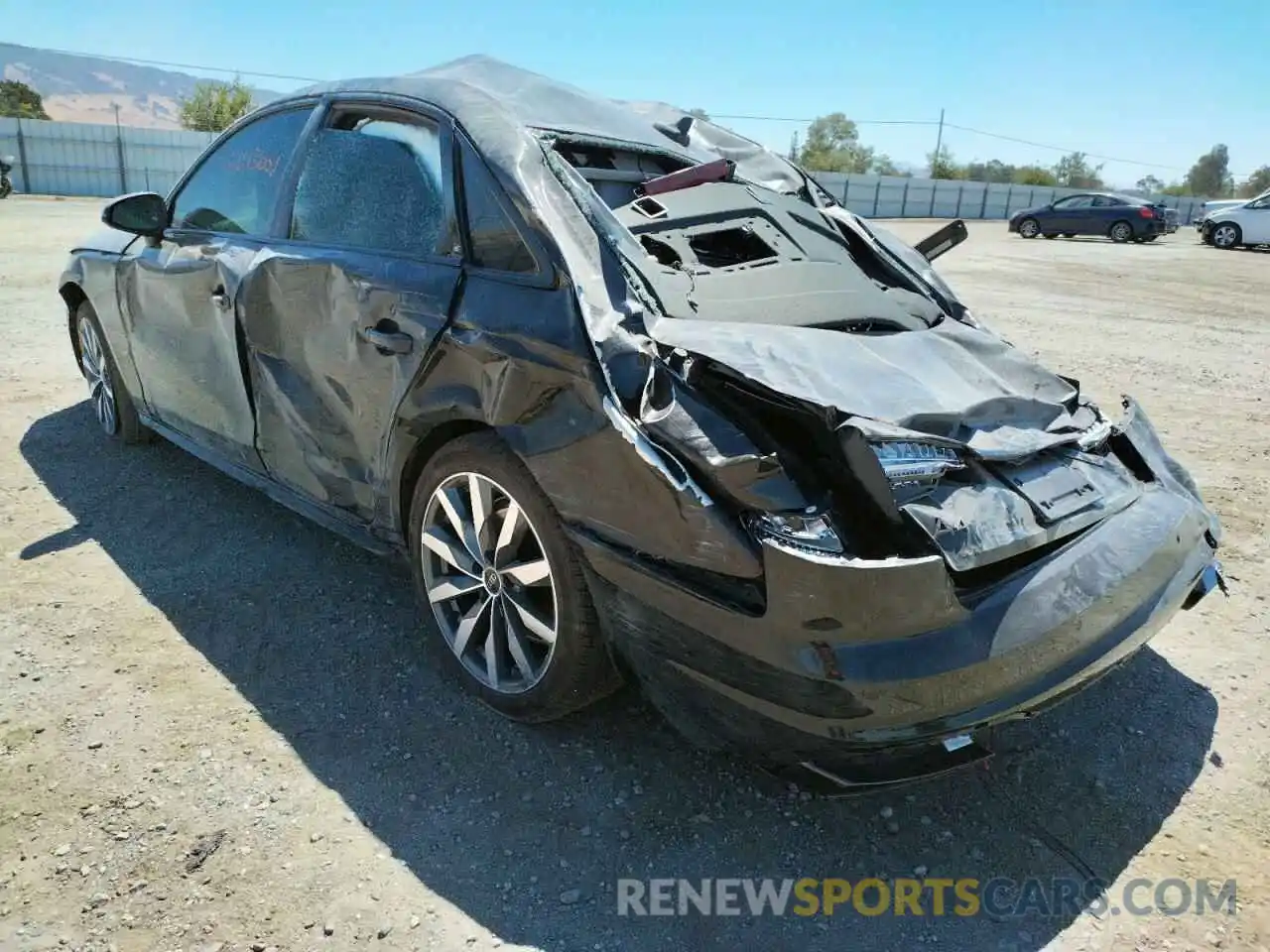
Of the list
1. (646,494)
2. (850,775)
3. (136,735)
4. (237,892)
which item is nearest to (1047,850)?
(850,775)

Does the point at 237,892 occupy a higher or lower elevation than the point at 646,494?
lower

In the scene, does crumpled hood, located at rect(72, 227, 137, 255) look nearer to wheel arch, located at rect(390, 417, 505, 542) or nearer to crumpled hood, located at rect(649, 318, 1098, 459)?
wheel arch, located at rect(390, 417, 505, 542)

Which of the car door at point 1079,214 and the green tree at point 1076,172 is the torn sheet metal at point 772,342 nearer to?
the car door at point 1079,214

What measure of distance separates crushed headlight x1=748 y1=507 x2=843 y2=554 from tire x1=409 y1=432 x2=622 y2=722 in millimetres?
544

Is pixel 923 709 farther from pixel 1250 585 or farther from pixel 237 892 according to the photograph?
pixel 1250 585

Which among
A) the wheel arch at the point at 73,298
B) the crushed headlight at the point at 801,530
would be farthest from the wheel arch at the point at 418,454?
the wheel arch at the point at 73,298

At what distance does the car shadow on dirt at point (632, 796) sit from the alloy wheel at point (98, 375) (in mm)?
1948

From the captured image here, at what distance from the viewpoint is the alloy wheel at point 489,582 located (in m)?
2.47

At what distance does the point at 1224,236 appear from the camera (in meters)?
24.7

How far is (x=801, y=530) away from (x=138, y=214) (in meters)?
3.37

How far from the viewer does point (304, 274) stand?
3.01 meters

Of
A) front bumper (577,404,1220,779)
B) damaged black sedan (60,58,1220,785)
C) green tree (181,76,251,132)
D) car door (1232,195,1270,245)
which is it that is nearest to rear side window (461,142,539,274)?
damaged black sedan (60,58,1220,785)

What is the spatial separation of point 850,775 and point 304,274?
228 cm

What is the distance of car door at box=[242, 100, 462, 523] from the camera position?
8.79 feet
